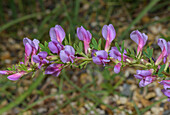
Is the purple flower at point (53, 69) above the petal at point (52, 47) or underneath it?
underneath

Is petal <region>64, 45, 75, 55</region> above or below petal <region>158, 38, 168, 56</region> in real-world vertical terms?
above

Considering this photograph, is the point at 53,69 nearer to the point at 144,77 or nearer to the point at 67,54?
the point at 67,54

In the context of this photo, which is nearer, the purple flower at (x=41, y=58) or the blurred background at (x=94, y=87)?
the purple flower at (x=41, y=58)

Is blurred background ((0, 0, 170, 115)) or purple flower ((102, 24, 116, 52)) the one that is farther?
blurred background ((0, 0, 170, 115))

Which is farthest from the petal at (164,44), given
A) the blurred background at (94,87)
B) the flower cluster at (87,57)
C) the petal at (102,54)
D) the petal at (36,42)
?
the blurred background at (94,87)

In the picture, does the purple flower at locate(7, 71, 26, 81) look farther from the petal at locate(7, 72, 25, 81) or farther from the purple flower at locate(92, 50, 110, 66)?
the purple flower at locate(92, 50, 110, 66)

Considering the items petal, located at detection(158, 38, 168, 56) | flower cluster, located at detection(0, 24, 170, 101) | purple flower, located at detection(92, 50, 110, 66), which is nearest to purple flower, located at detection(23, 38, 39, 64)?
flower cluster, located at detection(0, 24, 170, 101)

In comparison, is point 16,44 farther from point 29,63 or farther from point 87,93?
point 29,63

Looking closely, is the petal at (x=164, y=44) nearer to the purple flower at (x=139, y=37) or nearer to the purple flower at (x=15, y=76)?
the purple flower at (x=139, y=37)

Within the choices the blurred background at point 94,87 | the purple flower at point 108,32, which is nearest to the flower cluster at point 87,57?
the purple flower at point 108,32

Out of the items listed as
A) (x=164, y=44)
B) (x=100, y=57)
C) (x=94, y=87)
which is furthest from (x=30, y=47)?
(x=94, y=87)
